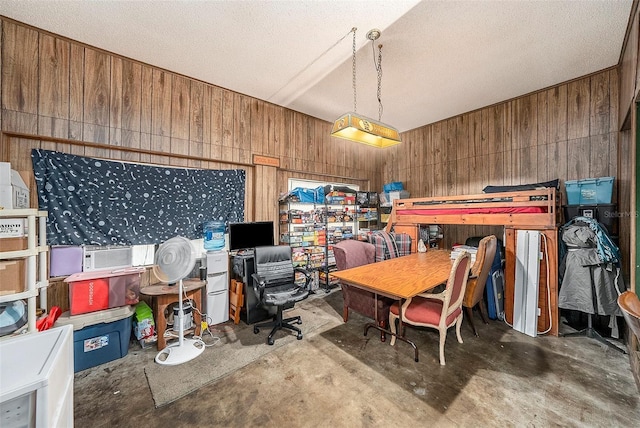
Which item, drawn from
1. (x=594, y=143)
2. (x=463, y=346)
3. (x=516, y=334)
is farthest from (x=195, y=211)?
(x=594, y=143)

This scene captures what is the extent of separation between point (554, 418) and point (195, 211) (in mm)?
4026

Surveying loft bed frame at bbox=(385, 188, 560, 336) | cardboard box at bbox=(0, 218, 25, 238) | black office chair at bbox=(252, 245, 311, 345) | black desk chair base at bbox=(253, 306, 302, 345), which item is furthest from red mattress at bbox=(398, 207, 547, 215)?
cardboard box at bbox=(0, 218, 25, 238)

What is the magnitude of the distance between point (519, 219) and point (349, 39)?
115 inches

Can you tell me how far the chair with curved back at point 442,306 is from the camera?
7.05 ft

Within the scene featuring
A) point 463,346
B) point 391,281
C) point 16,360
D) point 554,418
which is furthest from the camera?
point 463,346

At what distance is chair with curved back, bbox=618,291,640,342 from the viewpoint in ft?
3.84

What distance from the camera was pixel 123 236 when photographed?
9.45 feet

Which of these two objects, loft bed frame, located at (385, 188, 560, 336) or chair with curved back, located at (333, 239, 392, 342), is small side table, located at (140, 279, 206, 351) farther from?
loft bed frame, located at (385, 188, 560, 336)

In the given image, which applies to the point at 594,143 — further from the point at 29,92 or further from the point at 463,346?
the point at 29,92

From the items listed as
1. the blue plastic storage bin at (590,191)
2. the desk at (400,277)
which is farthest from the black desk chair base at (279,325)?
the blue plastic storage bin at (590,191)

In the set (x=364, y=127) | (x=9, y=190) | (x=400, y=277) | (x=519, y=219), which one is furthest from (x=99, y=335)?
(x=519, y=219)

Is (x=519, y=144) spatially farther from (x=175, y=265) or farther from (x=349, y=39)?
(x=175, y=265)

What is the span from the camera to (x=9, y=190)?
1.89 meters

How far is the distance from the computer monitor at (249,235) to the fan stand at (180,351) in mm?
996
